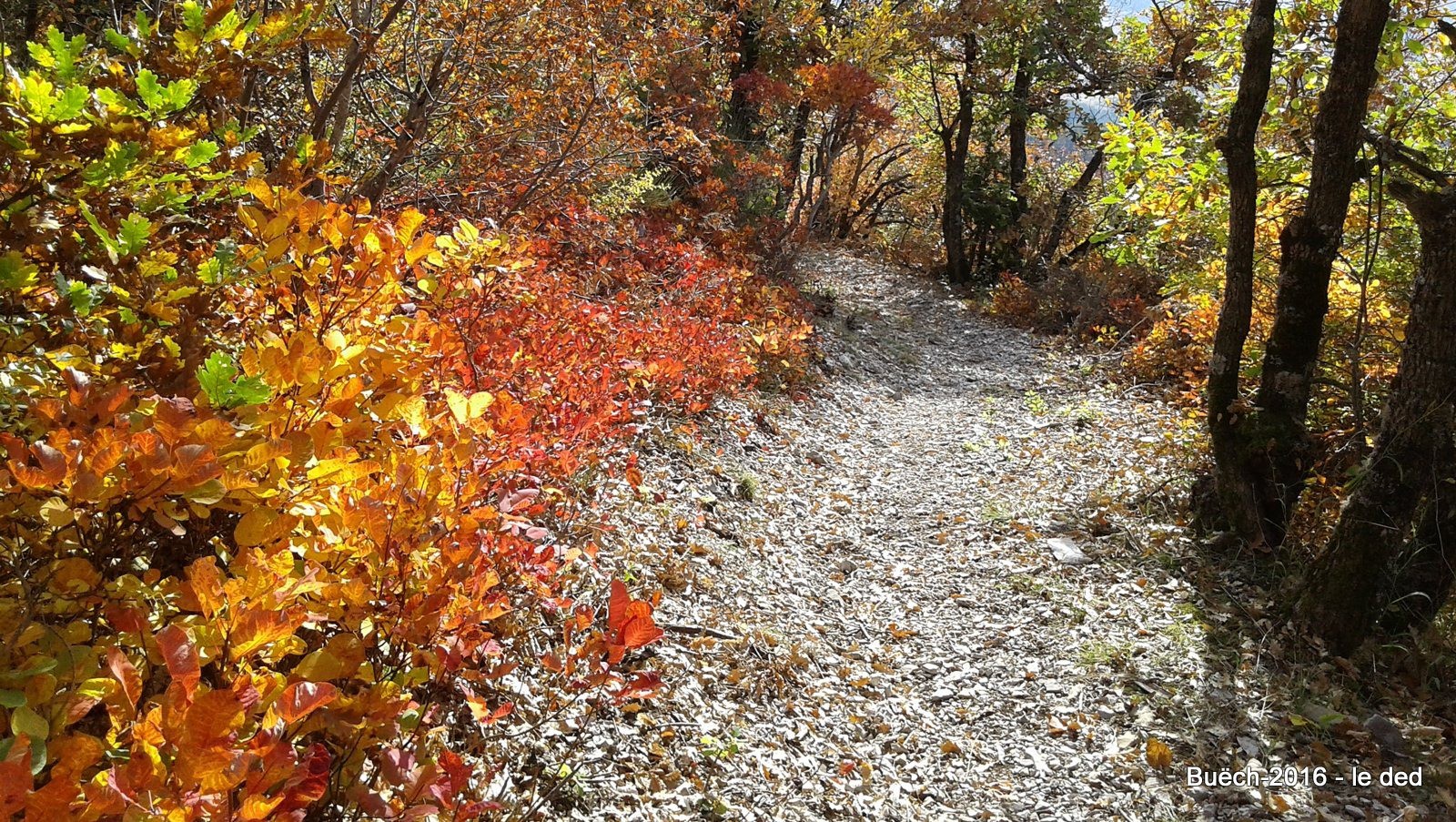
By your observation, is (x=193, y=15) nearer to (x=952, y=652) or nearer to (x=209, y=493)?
(x=209, y=493)

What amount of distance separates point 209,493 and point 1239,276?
5376mm

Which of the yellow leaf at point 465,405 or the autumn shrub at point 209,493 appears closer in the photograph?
the autumn shrub at point 209,493

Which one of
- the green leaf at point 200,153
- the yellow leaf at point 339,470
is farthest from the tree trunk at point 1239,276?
the green leaf at point 200,153

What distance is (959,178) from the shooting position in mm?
15117

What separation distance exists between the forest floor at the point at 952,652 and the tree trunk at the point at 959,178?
859cm

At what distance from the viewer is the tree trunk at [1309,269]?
404 centimetres

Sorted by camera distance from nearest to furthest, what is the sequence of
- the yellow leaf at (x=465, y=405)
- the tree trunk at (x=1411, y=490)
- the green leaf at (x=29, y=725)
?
1. the green leaf at (x=29, y=725)
2. the yellow leaf at (x=465, y=405)
3. the tree trunk at (x=1411, y=490)

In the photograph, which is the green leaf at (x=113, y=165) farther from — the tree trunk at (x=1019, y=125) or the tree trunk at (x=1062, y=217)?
the tree trunk at (x=1019, y=125)

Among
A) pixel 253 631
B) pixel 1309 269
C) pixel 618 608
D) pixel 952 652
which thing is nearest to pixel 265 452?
pixel 253 631

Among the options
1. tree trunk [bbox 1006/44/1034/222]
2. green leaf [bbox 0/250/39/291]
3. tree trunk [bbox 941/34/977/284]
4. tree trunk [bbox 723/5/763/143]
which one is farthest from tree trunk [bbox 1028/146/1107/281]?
green leaf [bbox 0/250/39/291]

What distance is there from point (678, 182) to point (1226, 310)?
8.68 metres

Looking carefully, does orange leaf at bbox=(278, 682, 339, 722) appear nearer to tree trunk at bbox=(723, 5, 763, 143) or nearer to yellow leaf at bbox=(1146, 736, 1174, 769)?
yellow leaf at bbox=(1146, 736, 1174, 769)

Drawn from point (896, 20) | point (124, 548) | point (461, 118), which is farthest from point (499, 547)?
point (896, 20)

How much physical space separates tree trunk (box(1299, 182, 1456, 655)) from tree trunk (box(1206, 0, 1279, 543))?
2.70ft
